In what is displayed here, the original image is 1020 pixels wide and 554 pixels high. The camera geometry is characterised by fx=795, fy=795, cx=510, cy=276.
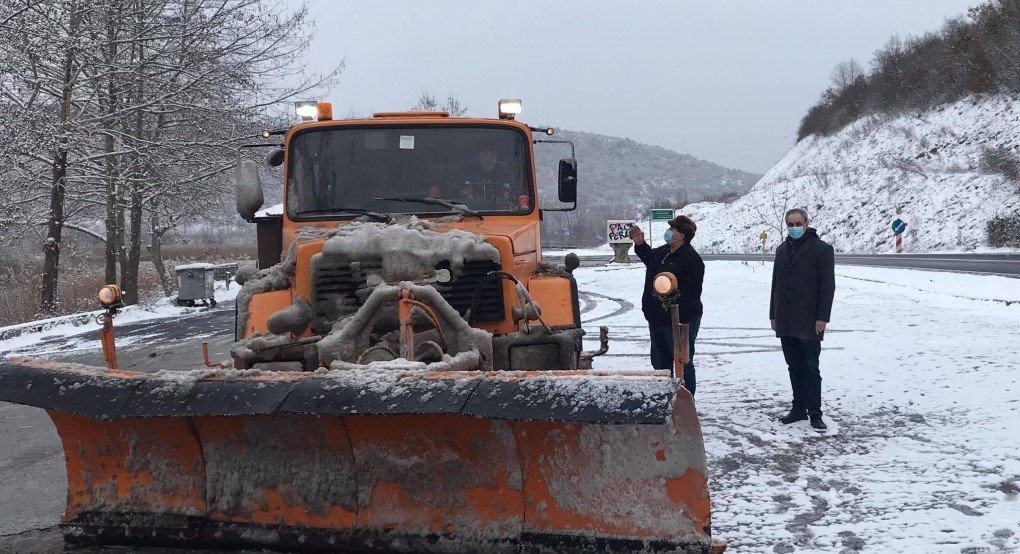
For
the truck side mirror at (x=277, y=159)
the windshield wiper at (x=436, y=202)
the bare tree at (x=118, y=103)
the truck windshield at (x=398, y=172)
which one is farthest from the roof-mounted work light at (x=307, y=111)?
the bare tree at (x=118, y=103)

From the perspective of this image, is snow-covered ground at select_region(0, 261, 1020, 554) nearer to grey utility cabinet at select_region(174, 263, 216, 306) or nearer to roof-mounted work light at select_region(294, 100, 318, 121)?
roof-mounted work light at select_region(294, 100, 318, 121)

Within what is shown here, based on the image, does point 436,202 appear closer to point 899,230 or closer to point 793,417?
point 793,417

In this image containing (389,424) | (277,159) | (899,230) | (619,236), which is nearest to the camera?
(389,424)

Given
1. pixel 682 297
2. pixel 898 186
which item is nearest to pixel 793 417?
pixel 682 297

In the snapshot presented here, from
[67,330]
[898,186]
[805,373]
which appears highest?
[898,186]

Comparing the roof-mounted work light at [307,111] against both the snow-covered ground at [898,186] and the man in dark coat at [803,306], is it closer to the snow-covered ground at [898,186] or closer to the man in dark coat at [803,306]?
the man in dark coat at [803,306]

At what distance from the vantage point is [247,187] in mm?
5566

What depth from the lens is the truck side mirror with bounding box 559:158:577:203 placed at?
6.20 meters

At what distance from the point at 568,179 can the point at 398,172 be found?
1.49 meters

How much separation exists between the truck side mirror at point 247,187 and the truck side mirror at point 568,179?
2.27 metres

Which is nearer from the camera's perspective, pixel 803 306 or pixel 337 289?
pixel 337 289

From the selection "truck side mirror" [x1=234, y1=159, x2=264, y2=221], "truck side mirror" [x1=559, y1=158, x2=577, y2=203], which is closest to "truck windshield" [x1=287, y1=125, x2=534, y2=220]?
"truck side mirror" [x1=234, y1=159, x2=264, y2=221]

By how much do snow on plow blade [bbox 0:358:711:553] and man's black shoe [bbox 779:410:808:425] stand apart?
3.10 metres

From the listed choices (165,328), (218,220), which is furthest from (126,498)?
(218,220)
